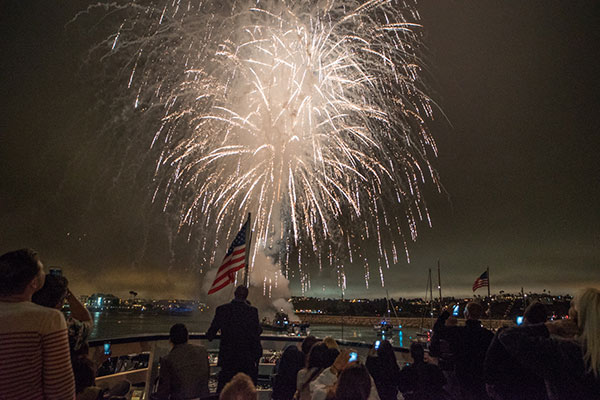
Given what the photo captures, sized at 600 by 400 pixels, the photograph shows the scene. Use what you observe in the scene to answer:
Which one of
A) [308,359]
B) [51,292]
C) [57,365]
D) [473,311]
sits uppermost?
[51,292]

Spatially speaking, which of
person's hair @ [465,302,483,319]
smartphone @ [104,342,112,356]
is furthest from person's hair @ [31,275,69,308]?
person's hair @ [465,302,483,319]

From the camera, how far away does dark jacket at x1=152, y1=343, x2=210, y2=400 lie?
397 centimetres

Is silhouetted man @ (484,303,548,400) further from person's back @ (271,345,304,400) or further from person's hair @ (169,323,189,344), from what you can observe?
person's hair @ (169,323,189,344)

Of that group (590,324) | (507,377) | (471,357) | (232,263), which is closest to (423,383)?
Answer: (471,357)

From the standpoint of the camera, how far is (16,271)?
2273 mm

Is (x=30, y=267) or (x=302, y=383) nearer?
(x=30, y=267)

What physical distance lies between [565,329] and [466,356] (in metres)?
2.44

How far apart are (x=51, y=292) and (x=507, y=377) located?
4.61 m

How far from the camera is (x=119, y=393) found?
3.83 metres

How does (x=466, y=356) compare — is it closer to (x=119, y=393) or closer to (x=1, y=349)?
(x=119, y=393)

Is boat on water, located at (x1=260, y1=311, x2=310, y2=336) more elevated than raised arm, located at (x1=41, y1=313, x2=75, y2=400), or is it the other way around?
raised arm, located at (x1=41, y1=313, x2=75, y2=400)

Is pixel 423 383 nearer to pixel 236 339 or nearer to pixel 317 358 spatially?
pixel 317 358

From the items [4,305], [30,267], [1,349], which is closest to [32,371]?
[1,349]

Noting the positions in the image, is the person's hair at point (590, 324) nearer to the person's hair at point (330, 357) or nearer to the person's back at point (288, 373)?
the person's hair at point (330, 357)
